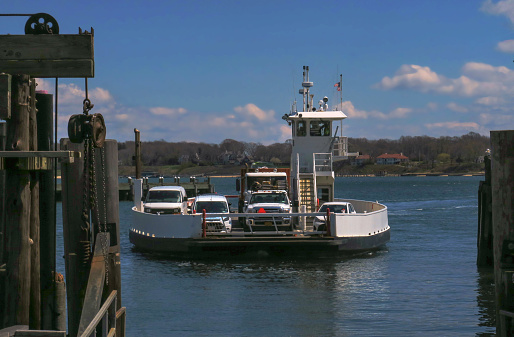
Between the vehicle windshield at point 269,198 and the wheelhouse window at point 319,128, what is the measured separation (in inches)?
321

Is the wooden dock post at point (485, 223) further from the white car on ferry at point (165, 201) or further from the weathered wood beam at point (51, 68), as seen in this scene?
the weathered wood beam at point (51, 68)

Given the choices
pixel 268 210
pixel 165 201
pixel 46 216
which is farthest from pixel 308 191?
pixel 46 216

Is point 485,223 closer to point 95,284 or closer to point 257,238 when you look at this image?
point 257,238

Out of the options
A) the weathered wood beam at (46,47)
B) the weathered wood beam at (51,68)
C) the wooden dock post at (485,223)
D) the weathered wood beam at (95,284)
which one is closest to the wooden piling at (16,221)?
the weathered wood beam at (51,68)

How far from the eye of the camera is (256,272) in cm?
2431

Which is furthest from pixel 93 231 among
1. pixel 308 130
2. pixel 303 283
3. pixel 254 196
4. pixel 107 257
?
pixel 308 130

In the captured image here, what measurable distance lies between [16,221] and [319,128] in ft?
94.5

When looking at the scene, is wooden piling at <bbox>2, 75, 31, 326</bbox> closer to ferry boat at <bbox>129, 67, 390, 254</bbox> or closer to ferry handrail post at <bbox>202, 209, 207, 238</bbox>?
ferry boat at <bbox>129, 67, 390, 254</bbox>

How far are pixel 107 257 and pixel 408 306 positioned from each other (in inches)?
484

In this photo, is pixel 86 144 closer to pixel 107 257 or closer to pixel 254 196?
pixel 107 257

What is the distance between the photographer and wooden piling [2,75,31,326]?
8156mm

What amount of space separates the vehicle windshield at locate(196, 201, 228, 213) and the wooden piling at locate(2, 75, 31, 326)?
20.1 meters

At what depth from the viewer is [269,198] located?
28562 millimetres

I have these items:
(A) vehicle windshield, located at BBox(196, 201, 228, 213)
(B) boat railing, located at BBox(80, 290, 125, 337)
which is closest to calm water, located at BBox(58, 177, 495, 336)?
(A) vehicle windshield, located at BBox(196, 201, 228, 213)
